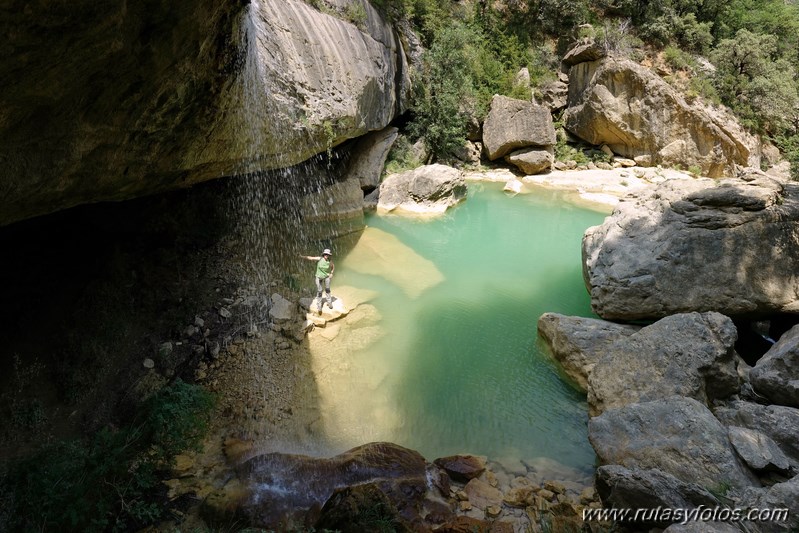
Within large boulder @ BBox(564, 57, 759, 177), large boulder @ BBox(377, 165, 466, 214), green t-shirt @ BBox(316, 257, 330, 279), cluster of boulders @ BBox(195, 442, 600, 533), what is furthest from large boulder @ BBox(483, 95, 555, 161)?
cluster of boulders @ BBox(195, 442, 600, 533)

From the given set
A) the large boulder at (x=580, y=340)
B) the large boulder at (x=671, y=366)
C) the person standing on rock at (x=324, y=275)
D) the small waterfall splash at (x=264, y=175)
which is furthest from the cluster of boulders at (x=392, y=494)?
the small waterfall splash at (x=264, y=175)

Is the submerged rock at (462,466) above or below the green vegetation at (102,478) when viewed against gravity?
below

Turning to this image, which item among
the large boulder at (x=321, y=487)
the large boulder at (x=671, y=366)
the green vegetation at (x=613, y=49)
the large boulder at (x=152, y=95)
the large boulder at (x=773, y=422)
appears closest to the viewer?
the large boulder at (x=152, y=95)

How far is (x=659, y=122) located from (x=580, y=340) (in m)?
15.5

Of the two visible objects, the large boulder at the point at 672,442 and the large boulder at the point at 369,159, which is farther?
the large boulder at the point at 369,159

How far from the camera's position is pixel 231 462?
509 centimetres

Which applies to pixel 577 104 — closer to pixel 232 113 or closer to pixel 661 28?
pixel 661 28

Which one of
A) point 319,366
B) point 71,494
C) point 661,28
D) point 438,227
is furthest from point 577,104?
point 71,494

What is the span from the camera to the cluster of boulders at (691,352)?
13.3ft

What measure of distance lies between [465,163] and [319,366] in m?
14.2

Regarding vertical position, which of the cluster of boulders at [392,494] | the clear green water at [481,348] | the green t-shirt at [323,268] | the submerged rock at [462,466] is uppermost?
the green t-shirt at [323,268]

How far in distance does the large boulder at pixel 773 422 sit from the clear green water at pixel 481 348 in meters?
1.68

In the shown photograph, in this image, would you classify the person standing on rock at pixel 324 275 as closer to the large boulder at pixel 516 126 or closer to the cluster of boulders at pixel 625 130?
the cluster of boulders at pixel 625 130

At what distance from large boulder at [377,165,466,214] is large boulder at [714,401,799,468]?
9955 millimetres
